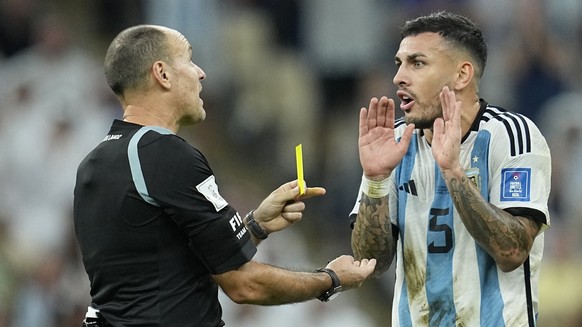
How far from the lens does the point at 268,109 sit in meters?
11.0

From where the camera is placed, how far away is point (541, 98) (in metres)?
10.4

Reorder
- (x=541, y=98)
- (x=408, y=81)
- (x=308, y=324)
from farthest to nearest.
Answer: (x=541, y=98) → (x=308, y=324) → (x=408, y=81)

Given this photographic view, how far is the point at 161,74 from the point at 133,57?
138mm

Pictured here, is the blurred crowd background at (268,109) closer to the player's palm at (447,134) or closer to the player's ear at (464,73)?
the player's ear at (464,73)

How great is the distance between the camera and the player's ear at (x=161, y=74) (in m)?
4.85

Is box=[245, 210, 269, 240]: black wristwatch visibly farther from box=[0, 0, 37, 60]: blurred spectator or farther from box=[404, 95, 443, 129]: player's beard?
box=[0, 0, 37, 60]: blurred spectator

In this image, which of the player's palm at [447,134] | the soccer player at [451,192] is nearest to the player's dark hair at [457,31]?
the soccer player at [451,192]

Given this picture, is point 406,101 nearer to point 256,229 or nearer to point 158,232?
point 256,229

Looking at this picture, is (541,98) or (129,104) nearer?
(129,104)

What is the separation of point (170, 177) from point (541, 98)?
652cm

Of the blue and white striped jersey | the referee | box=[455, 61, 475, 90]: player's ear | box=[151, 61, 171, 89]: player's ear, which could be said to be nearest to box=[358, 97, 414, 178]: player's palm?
the blue and white striped jersey

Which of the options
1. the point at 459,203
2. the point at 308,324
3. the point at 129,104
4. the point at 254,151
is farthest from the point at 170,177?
the point at 254,151

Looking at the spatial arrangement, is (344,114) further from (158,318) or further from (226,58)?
(158,318)

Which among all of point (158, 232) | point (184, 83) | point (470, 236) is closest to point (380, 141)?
point (470, 236)
